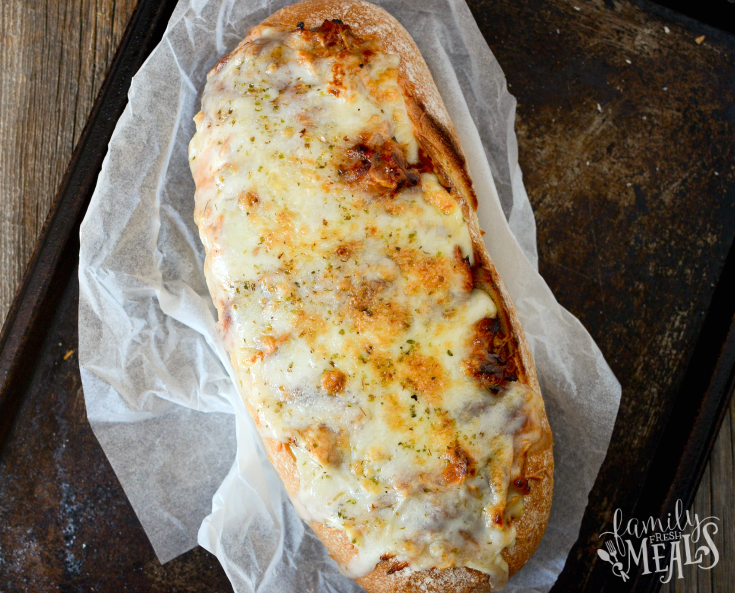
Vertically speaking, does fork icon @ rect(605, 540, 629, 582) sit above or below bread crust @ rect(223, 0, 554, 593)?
below

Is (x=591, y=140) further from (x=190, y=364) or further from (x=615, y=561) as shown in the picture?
(x=190, y=364)

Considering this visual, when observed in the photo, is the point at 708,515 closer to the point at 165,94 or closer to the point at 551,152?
the point at 551,152

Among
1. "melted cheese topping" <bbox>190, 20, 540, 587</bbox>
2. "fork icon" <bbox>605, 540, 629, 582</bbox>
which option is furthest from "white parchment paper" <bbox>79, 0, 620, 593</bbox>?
"melted cheese topping" <bbox>190, 20, 540, 587</bbox>

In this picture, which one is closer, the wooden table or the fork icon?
the fork icon

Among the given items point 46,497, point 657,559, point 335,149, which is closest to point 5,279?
point 46,497

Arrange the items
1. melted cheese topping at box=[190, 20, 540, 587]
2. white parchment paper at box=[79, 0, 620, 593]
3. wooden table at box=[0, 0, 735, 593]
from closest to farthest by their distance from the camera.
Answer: melted cheese topping at box=[190, 20, 540, 587], white parchment paper at box=[79, 0, 620, 593], wooden table at box=[0, 0, 735, 593]

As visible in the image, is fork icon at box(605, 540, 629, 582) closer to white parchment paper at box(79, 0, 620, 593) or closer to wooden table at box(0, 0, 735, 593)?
white parchment paper at box(79, 0, 620, 593)

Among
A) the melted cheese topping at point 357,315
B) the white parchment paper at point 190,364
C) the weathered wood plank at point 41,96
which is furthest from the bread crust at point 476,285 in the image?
the weathered wood plank at point 41,96

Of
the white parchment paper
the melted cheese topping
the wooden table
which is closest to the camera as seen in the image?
the melted cheese topping
